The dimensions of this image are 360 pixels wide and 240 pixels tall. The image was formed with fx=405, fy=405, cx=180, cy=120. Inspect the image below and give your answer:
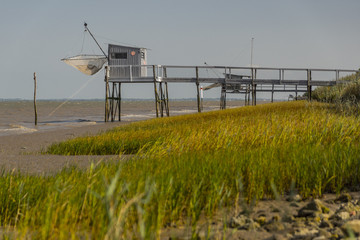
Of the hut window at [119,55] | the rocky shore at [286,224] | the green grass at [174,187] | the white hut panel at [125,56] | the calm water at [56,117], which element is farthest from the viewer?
the hut window at [119,55]

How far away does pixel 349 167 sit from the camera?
4562 millimetres

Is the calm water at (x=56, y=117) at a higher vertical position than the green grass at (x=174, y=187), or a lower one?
lower

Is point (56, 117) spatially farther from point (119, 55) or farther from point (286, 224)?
point (286, 224)

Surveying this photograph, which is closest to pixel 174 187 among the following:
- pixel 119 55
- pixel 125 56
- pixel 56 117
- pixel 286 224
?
pixel 286 224

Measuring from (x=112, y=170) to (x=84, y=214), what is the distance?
5.05ft

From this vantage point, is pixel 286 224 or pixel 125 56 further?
pixel 125 56

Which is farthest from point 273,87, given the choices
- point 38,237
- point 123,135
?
point 38,237

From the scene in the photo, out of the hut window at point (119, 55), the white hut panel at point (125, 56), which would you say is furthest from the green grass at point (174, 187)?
the hut window at point (119, 55)

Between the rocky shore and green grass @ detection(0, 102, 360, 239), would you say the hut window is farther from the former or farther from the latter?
the rocky shore

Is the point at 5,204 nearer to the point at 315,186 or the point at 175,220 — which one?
the point at 175,220

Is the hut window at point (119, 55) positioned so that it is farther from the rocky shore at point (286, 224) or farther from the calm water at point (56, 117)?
the rocky shore at point (286, 224)

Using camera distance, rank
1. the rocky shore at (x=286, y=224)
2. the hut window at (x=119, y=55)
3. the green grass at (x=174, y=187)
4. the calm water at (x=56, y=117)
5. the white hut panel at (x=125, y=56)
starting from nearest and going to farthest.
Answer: the rocky shore at (x=286, y=224)
the green grass at (x=174, y=187)
the calm water at (x=56, y=117)
the white hut panel at (x=125, y=56)
the hut window at (x=119, y=55)

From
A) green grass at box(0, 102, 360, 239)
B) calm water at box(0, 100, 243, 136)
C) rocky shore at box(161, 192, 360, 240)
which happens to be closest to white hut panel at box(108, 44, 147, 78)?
calm water at box(0, 100, 243, 136)

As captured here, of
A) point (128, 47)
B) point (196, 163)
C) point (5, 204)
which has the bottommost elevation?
point (5, 204)
